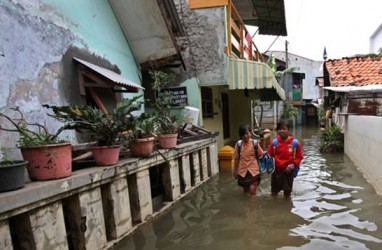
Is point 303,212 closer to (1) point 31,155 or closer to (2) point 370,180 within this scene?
(2) point 370,180

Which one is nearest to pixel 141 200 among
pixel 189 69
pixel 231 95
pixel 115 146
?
pixel 115 146

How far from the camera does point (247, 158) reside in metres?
6.94

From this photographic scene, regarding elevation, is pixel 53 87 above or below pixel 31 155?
above

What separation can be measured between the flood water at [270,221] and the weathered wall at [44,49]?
2.45 metres

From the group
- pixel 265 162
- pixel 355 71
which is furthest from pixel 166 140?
pixel 355 71

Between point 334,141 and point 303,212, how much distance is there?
9.59 metres

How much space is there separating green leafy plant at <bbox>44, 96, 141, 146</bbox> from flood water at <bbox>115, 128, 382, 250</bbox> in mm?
1477

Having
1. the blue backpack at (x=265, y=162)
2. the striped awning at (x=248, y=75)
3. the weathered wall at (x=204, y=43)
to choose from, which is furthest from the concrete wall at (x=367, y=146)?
the weathered wall at (x=204, y=43)

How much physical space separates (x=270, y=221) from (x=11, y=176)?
400cm

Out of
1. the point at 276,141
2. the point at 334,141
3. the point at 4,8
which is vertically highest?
the point at 4,8

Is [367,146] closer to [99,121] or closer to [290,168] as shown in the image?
[290,168]

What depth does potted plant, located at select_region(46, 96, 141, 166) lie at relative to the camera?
4781mm

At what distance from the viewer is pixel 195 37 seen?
10500 millimetres

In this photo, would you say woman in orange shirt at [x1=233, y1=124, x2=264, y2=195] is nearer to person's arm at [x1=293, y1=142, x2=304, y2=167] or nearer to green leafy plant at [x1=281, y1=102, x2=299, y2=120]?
person's arm at [x1=293, y1=142, x2=304, y2=167]
